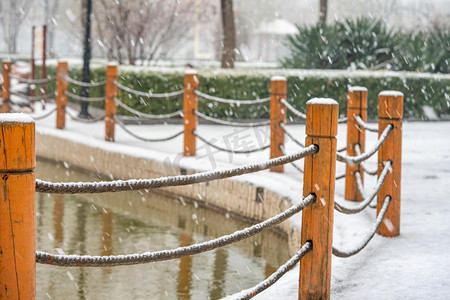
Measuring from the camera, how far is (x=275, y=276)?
11.7 ft

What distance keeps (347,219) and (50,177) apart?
209 inches

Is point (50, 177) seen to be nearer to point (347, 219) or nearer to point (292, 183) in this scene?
point (292, 183)

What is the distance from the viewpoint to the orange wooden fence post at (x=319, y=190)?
12.5 ft

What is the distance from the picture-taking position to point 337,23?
1642 centimetres

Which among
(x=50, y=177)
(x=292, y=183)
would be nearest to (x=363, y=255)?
(x=292, y=183)

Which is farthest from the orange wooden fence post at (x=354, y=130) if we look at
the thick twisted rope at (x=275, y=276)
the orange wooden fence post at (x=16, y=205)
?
the orange wooden fence post at (x=16, y=205)

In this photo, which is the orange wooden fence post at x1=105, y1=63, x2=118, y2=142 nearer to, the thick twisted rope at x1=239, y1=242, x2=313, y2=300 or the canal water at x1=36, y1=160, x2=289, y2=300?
the canal water at x1=36, y1=160, x2=289, y2=300

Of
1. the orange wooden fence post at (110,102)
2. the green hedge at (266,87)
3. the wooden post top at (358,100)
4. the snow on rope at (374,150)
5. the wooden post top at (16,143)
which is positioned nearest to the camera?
the wooden post top at (16,143)

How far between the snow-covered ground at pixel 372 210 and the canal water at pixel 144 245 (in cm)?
52

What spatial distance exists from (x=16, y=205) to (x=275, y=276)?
5.10 feet

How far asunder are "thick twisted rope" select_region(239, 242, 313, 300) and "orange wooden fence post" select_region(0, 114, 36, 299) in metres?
1.14

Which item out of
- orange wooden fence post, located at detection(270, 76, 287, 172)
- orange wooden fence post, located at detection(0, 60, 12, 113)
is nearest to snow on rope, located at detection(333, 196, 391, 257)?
orange wooden fence post, located at detection(270, 76, 287, 172)

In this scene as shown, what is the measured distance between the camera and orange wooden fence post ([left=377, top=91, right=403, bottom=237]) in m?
5.45

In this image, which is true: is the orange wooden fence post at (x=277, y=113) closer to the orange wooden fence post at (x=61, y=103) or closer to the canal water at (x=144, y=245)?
the canal water at (x=144, y=245)
